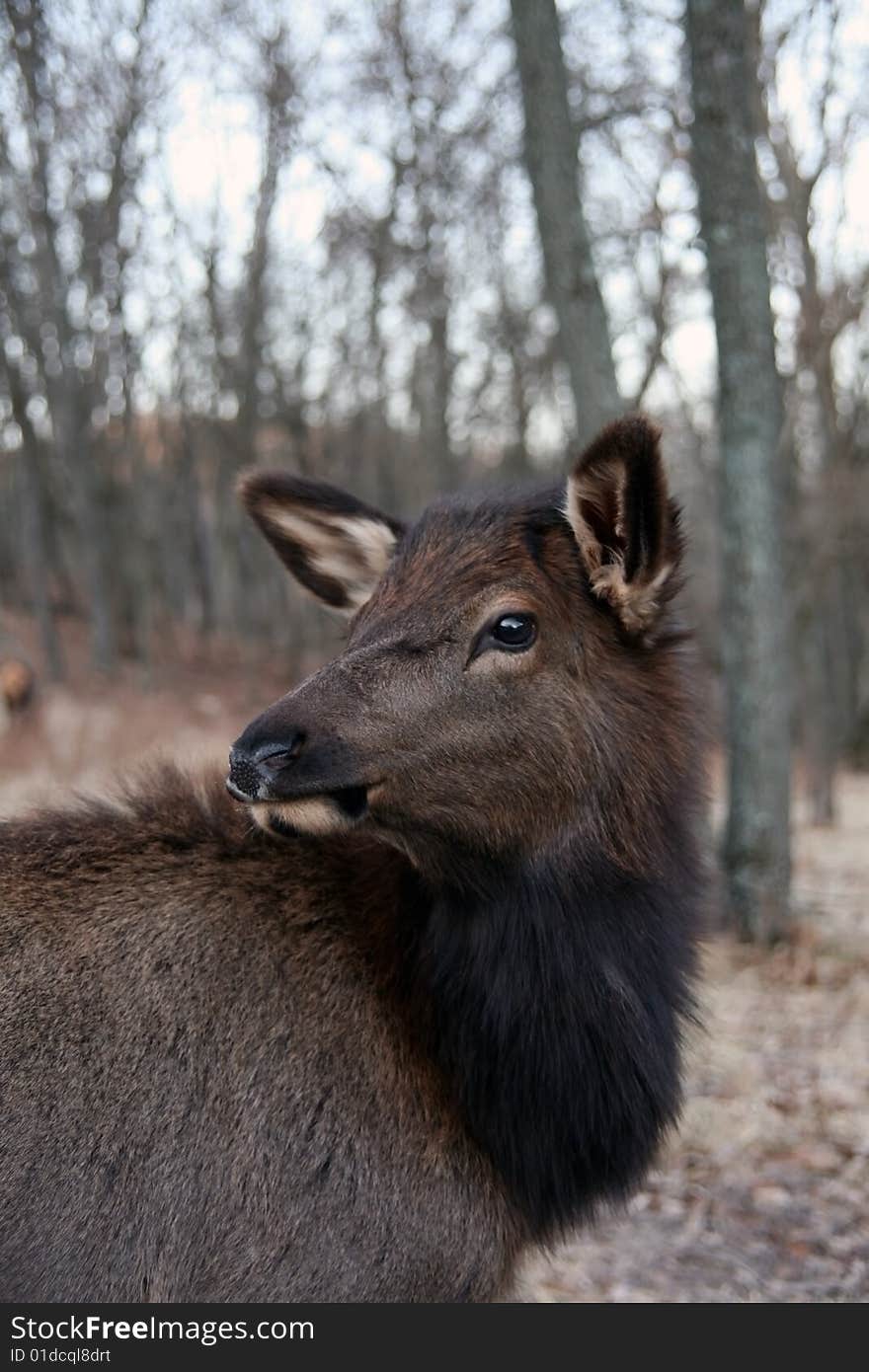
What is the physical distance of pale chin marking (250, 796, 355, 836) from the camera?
3.20 m

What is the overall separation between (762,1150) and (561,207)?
689 cm

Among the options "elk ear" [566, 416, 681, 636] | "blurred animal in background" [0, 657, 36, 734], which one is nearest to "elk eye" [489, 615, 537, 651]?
"elk ear" [566, 416, 681, 636]

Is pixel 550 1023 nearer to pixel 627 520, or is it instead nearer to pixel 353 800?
pixel 353 800

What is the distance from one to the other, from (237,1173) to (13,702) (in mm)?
22939

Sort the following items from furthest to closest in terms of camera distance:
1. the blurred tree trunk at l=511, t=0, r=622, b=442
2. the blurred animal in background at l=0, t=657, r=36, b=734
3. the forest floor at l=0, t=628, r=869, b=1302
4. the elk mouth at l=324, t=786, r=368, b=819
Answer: the blurred animal in background at l=0, t=657, r=36, b=734 < the blurred tree trunk at l=511, t=0, r=622, b=442 < the forest floor at l=0, t=628, r=869, b=1302 < the elk mouth at l=324, t=786, r=368, b=819

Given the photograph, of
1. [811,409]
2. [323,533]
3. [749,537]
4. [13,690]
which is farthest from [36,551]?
→ [323,533]

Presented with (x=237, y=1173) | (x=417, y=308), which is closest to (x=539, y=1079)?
(x=237, y=1173)

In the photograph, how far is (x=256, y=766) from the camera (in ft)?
10.2

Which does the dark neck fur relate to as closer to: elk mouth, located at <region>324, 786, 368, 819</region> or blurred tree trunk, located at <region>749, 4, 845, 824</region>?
elk mouth, located at <region>324, 786, 368, 819</region>

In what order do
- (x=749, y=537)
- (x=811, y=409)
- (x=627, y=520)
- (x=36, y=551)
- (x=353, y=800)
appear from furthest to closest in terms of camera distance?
(x=36, y=551) < (x=811, y=409) < (x=749, y=537) < (x=627, y=520) < (x=353, y=800)

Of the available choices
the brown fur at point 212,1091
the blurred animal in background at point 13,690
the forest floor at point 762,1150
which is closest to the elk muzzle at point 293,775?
the brown fur at point 212,1091

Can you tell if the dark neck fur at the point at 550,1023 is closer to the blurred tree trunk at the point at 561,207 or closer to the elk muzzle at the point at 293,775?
the elk muzzle at the point at 293,775

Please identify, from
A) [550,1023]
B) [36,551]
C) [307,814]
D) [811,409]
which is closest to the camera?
[307,814]

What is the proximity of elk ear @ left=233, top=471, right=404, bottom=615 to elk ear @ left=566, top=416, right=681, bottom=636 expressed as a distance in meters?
0.91
